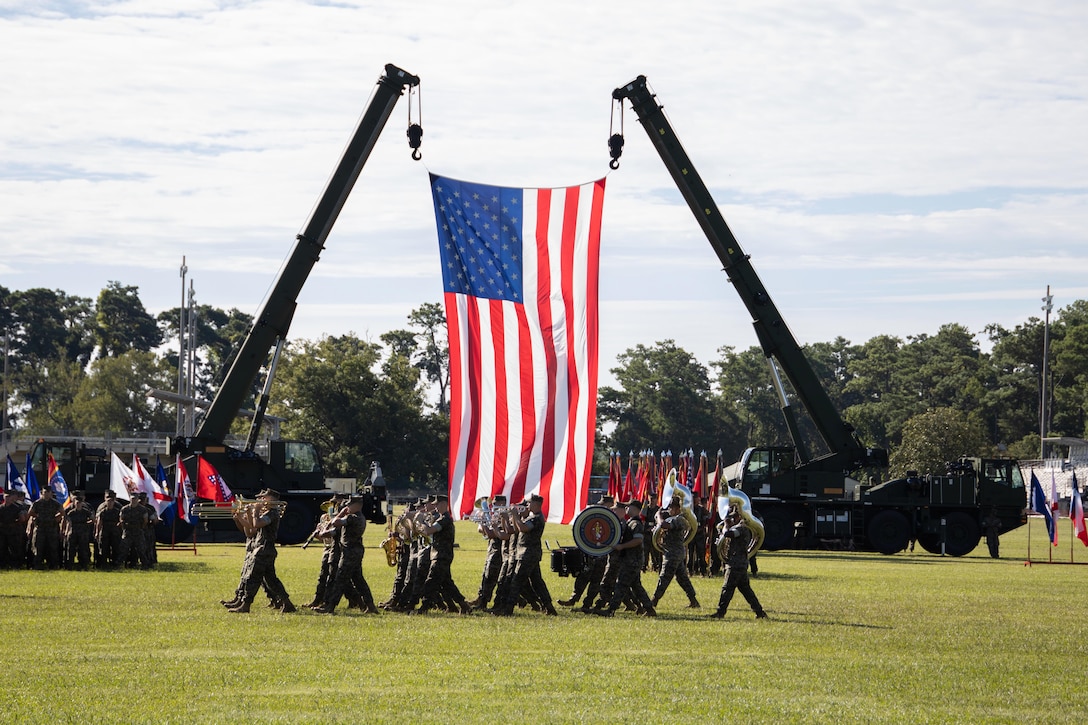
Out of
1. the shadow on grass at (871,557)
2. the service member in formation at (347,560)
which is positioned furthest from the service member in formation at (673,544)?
the shadow on grass at (871,557)

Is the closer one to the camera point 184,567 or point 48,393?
point 184,567

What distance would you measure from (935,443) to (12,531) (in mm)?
56081

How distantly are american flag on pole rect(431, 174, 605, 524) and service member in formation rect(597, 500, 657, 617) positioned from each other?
154 centimetres

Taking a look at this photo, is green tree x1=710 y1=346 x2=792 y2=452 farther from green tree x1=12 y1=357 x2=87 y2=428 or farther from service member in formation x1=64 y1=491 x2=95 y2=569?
service member in formation x1=64 y1=491 x2=95 y2=569

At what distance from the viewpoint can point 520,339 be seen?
662 inches

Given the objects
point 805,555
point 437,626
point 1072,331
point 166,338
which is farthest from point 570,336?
point 166,338

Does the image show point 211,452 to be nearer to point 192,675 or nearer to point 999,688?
point 192,675

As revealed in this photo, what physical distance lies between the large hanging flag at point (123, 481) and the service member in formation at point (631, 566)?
13.2 meters

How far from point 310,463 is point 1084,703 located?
28.4 meters

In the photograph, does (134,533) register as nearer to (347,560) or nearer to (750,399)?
(347,560)

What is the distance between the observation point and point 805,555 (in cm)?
3566

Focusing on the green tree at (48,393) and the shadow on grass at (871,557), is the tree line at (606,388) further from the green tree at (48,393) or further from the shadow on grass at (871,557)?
the shadow on grass at (871,557)

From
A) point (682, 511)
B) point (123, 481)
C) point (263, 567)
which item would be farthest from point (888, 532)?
point (263, 567)

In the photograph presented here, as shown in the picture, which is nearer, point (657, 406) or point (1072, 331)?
point (1072, 331)
